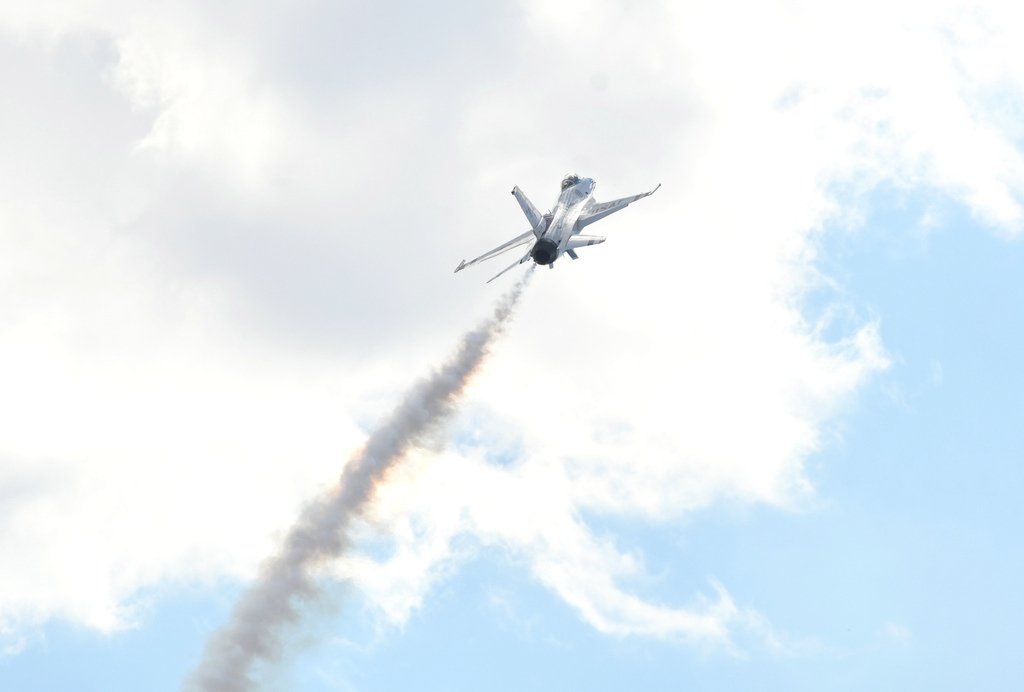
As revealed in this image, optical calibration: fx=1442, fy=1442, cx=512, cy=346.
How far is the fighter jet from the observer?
139750mm

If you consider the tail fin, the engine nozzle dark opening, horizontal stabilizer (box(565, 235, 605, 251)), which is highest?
the tail fin

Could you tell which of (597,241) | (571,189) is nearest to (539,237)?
(597,241)

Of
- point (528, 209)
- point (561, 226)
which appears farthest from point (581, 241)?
point (528, 209)

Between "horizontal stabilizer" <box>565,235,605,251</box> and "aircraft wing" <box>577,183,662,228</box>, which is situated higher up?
"aircraft wing" <box>577,183,662,228</box>

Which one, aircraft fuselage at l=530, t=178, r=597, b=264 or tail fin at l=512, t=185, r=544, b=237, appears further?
tail fin at l=512, t=185, r=544, b=237

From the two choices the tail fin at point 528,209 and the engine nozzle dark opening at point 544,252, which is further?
the tail fin at point 528,209

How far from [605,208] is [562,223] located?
32.6 ft

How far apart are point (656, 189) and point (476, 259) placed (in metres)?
20.2

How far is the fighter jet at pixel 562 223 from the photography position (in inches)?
5502

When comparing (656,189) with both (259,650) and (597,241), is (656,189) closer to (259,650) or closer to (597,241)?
(597,241)

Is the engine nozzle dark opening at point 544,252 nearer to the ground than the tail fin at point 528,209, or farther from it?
nearer to the ground

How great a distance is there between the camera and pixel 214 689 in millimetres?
147625

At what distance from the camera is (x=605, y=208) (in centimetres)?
15150

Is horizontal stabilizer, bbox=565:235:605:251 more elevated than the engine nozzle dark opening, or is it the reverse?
horizontal stabilizer, bbox=565:235:605:251
